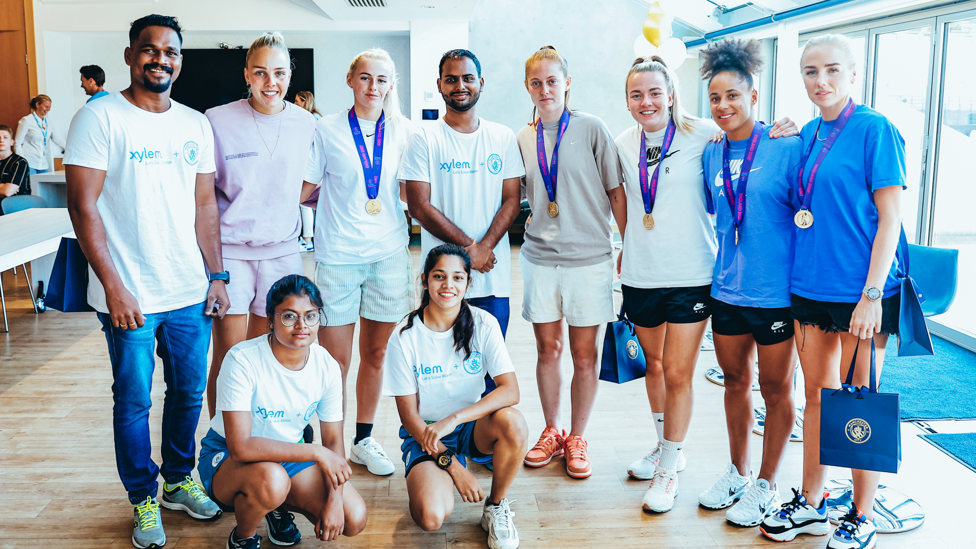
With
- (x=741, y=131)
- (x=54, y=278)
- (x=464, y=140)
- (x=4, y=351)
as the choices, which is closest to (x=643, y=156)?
(x=741, y=131)

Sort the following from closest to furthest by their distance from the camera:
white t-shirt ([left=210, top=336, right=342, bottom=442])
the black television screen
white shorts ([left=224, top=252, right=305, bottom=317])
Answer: white t-shirt ([left=210, top=336, right=342, bottom=442]), white shorts ([left=224, top=252, right=305, bottom=317]), the black television screen

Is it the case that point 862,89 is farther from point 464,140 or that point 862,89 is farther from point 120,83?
point 120,83

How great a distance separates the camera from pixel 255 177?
2.73 metres

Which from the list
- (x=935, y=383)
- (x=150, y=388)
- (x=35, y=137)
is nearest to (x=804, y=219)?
(x=150, y=388)

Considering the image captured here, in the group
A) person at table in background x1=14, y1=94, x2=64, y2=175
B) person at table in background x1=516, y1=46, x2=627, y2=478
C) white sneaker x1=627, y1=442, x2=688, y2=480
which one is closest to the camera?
person at table in background x1=516, y1=46, x2=627, y2=478

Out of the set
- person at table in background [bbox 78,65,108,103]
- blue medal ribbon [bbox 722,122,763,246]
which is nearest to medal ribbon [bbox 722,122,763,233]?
blue medal ribbon [bbox 722,122,763,246]

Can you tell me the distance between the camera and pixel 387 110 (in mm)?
3010

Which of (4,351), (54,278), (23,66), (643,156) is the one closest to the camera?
(54,278)

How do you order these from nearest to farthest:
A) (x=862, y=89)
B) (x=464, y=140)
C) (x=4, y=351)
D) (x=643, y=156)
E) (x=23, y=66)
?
(x=643, y=156)
(x=464, y=140)
(x=4, y=351)
(x=862, y=89)
(x=23, y=66)

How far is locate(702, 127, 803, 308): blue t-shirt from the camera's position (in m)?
2.38

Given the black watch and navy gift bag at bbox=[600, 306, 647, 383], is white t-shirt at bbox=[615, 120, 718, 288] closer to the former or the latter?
navy gift bag at bbox=[600, 306, 647, 383]

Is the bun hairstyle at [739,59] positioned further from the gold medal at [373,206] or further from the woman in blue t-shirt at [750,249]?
the gold medal at [373,206]

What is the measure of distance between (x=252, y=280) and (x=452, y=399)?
0.93 meters

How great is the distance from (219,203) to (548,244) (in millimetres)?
1311
